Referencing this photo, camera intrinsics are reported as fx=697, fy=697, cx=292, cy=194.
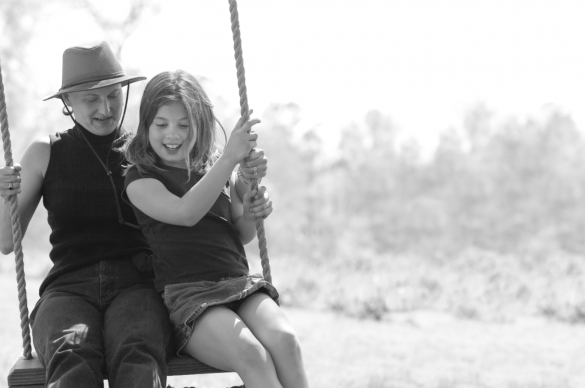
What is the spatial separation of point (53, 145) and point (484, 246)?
26650mm

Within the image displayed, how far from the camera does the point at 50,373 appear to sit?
2.34 m

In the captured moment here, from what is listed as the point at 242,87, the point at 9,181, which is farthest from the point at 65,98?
the point at 242,87

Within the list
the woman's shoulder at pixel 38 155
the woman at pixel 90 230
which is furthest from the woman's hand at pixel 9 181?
the woman's shoulder at pixel 38 155

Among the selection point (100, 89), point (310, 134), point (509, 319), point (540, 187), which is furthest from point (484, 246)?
point (100, 89)

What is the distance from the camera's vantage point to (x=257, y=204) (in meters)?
2.70

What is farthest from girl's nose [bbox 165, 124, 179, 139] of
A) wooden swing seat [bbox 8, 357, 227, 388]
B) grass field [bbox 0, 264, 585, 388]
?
grass field [bbox 0, 264, 585, 388]

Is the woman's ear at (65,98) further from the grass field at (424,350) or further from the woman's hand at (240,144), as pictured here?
the grass field at (424,350)

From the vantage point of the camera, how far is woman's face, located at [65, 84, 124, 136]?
2887 millimetres

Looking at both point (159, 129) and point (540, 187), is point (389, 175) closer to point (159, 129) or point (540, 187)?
point (540, 187)

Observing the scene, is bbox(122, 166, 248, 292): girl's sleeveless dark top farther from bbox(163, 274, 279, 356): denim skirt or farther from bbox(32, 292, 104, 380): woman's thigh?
bbox(32, 292, 104, 380): woman's thigh

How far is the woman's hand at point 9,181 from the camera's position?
2615 millimetres

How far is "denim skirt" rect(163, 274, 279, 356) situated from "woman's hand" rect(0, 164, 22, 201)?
69cm

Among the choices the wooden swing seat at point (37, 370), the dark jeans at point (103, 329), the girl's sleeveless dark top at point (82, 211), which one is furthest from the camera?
the girl's sleeveless dark top at point (82, 211)

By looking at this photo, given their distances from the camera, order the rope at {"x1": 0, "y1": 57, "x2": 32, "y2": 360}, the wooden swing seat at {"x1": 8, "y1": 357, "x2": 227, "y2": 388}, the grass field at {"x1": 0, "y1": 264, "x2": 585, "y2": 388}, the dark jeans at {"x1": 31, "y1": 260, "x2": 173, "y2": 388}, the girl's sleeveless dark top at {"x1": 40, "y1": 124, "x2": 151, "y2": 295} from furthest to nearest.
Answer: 1. the grass field at {"x1": 0, "y1": 264, "x2": 585, "y2": 388}
2. the girl's sleeveless dark top at {"x1": 40, "y1": 124, "x2": 151, "y2": 295}
3. the rope at {"x1": 0, "y1": 57, "x2": 32, "y2": 360}
4. the wooden swing seat at {"x1": 8, "y1": 357, "x2": 227, "y2": 388}
5. the dark jeans at {"x1": 31, "y1": 260, "x2": 173, "y2": 388}
